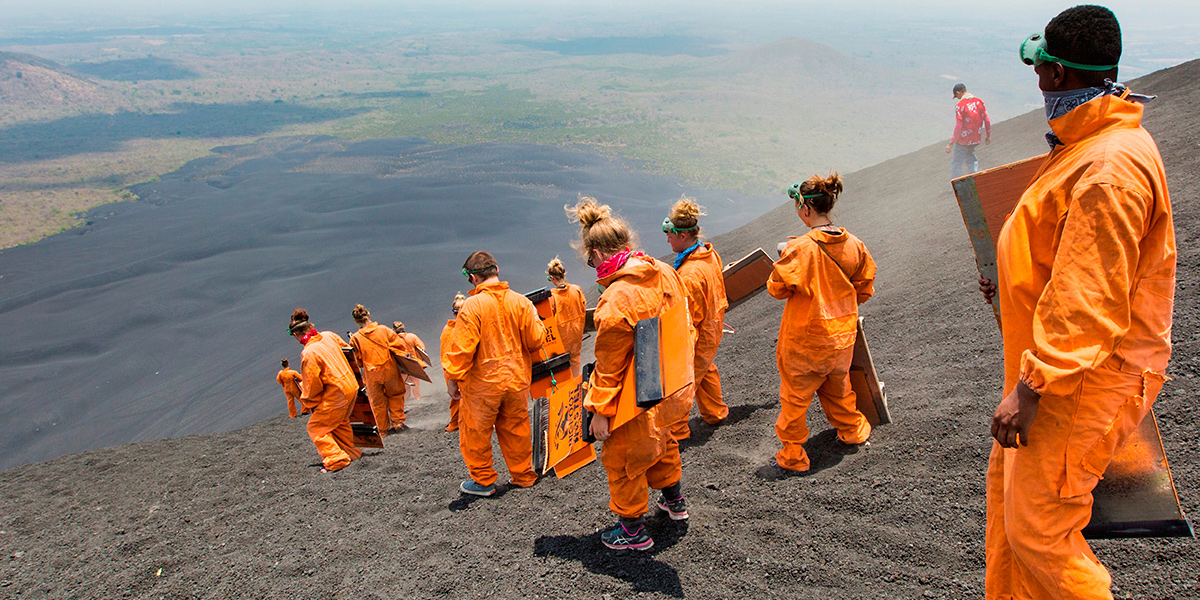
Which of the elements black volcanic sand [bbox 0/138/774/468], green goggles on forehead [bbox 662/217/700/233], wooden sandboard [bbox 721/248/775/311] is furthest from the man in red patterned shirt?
black volcanic sand [bbox 0/138/774/468]

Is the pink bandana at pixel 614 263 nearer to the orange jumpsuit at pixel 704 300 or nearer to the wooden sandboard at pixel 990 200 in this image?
the wooden sandboard at pixel 990 200

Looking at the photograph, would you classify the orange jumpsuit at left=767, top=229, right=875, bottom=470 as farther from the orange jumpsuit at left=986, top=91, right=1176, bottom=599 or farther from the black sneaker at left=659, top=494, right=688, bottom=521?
the orange jumpsuit at left=986, top=91, right=1176, bottom=599

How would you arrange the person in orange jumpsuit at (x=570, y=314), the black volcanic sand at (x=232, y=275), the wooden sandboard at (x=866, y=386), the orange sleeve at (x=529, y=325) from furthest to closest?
the black volcanic sand at (x=232, y=275), the person in orange jumpsuit at (x=570, y=314), the orange sleeve at (x=529, y=325), the wooden sandboard at (x=866, y=386)

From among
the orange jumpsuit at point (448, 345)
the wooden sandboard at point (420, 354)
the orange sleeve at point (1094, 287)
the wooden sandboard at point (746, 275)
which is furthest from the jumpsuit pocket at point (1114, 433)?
the wooden sandboard at point (420, 354)

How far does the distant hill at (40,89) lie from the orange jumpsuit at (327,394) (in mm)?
97535

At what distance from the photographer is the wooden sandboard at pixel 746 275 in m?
5.44

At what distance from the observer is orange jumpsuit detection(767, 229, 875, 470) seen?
3637 millimetres

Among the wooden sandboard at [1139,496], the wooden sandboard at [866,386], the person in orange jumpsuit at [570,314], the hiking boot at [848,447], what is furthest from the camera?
the person in orange jumpsuit at [570,314]

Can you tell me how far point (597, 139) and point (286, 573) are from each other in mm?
64322

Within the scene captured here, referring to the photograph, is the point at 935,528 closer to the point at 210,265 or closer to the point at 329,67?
the point at 210,265

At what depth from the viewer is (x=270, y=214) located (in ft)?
104

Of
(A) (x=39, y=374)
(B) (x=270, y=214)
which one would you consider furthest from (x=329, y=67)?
(A) (x=39, y=374)

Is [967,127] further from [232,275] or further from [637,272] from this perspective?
[232,275]

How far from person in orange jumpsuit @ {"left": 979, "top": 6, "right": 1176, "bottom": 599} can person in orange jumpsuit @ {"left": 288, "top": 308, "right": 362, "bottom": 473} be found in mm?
5993
